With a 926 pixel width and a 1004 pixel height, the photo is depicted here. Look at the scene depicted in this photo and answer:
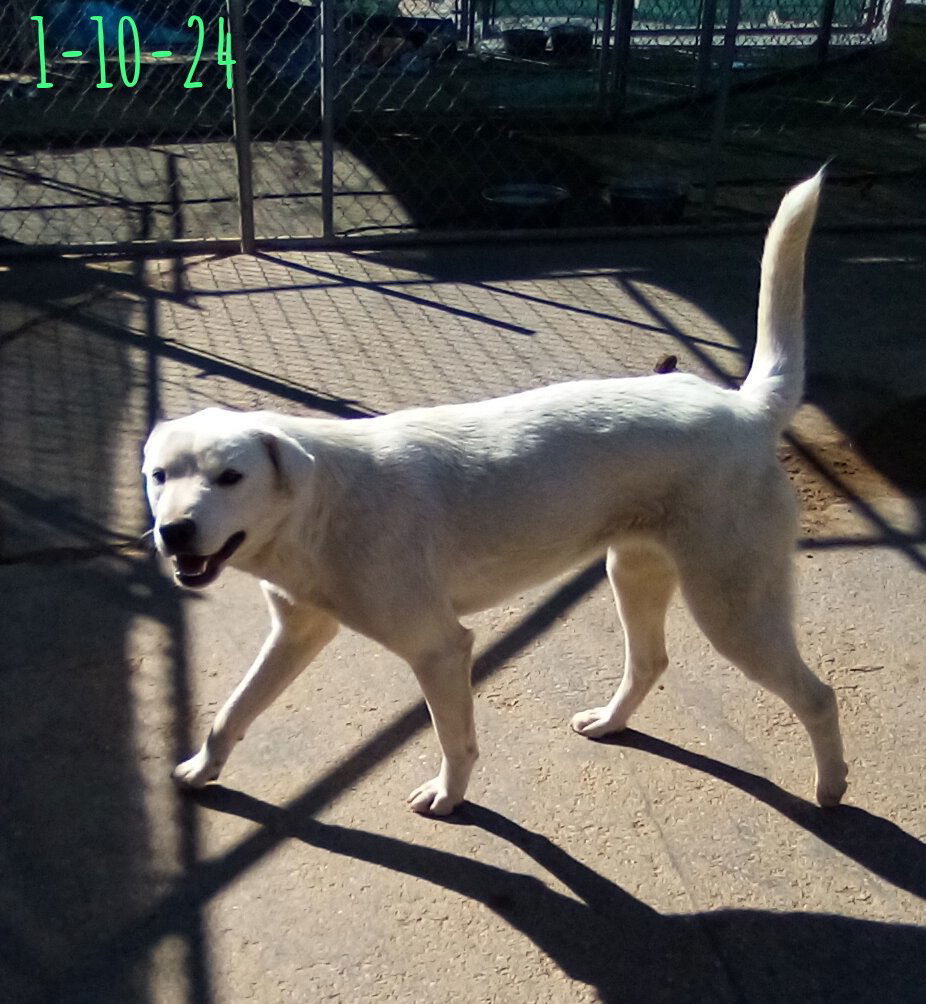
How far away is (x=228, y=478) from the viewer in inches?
97.4

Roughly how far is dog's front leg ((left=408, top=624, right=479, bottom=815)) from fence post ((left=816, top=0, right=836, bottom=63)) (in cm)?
1169

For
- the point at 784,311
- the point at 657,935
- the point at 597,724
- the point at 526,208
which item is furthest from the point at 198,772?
the point at 526,208

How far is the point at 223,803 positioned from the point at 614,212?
240 inches

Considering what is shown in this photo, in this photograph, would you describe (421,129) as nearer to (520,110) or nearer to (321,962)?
(520,110)

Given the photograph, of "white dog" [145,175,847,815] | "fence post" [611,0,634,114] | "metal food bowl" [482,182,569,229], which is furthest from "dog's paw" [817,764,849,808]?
"fence post" [611,0,634,114]

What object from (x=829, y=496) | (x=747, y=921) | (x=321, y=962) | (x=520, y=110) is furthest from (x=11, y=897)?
Result: (x=520, y=110)

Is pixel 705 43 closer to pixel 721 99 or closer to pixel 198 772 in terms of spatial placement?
pixel 721 99

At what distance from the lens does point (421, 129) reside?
11492 millimetres

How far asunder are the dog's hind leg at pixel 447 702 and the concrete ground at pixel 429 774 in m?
0.07

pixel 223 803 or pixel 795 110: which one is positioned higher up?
pixel 795 110

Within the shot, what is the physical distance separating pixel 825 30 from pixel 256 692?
1182cm

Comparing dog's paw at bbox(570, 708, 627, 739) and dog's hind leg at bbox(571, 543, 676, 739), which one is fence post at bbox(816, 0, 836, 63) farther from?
dog's paw at bbox(570, 708, 627, 739)

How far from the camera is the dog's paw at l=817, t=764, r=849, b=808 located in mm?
2959

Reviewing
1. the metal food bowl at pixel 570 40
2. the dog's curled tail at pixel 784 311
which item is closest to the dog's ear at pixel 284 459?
the dog's curled tail at pixel 784 311
